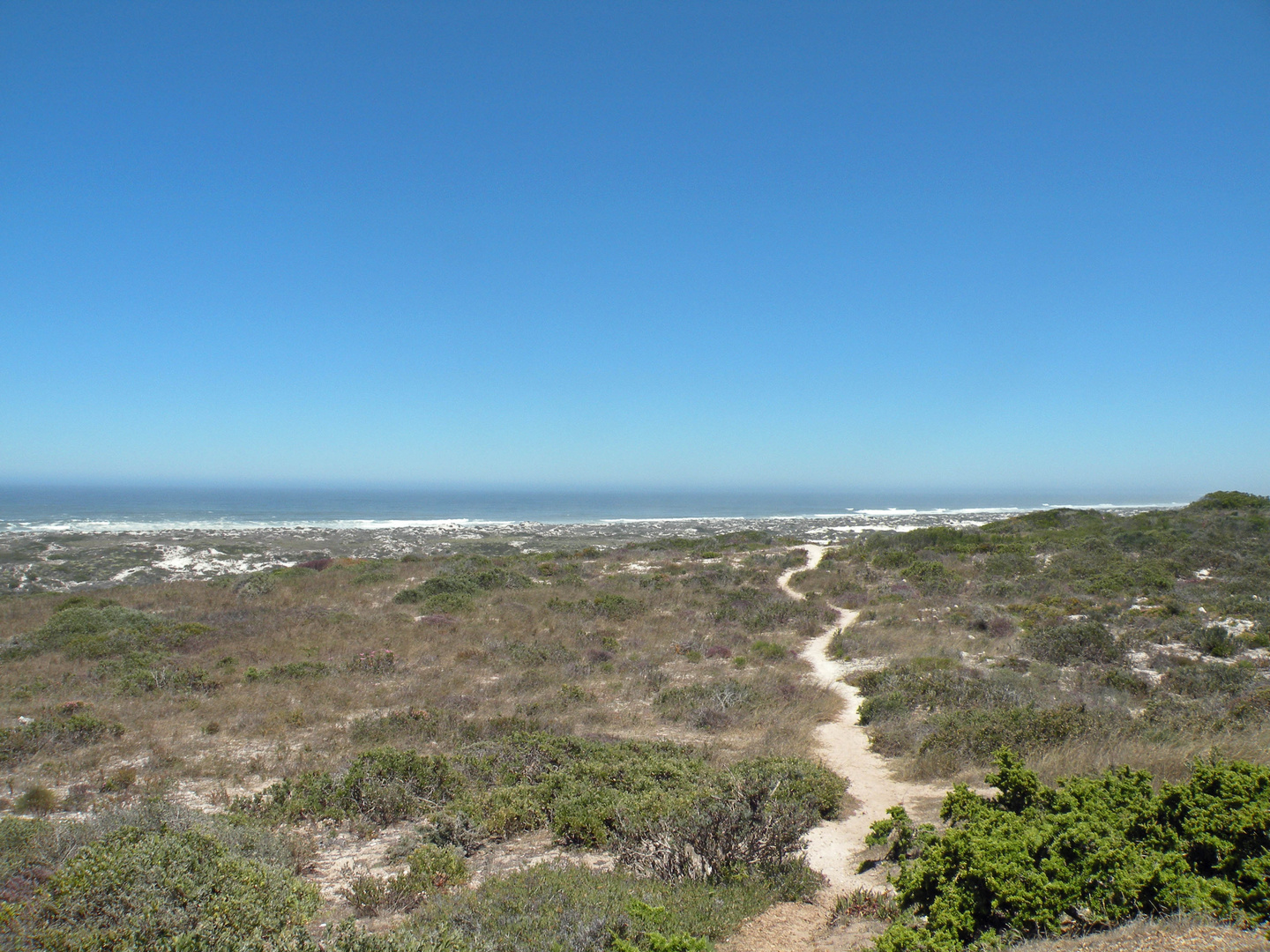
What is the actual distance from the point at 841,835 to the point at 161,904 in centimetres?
657

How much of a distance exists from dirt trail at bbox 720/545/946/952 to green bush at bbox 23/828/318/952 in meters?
3.32

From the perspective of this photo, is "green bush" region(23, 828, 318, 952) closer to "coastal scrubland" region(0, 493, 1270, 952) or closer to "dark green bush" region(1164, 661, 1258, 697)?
"coastal scrubland" region(0, 493, 1270, 952)

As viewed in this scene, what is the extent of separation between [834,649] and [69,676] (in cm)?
1862

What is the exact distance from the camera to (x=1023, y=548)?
32531 millimetres

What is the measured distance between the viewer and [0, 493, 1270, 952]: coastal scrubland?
14.7ft

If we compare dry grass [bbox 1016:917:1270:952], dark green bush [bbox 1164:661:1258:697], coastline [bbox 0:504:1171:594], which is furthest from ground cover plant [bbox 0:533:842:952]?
coastline [bbox 0:504:1171:594]

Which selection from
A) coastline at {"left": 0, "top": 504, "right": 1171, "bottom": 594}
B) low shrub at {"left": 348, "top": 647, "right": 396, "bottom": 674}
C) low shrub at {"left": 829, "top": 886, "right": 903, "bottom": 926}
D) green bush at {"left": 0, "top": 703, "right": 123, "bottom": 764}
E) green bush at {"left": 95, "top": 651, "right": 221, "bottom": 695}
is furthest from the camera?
coastline at {"left": 0, "top": 504, "right": 1171, "bottom": 594}

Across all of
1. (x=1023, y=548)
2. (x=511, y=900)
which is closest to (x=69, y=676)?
(x=511, y=900)

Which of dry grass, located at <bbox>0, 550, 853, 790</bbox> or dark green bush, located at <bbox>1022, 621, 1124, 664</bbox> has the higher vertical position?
dark green bush, located at <bbox>1022, 621, 1124, 664</bbox>

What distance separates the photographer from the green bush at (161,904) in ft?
12.6

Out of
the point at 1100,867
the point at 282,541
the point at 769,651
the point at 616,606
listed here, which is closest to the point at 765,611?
the point at 769,651

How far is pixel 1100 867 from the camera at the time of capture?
179 inches

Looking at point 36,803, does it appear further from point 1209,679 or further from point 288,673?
point 1209,679

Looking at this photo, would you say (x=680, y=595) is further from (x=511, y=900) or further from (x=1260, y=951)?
(x=1260, y=951)
